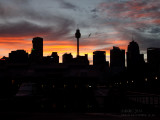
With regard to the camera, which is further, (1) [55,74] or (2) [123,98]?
(1) [55,74]

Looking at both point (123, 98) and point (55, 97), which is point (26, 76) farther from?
point (123, 98)

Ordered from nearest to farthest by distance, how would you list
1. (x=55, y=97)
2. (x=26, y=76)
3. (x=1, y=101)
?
(x=1, y=101) → (x=55, y=97) → (x=26, y=76)

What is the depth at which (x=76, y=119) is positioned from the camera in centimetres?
1427

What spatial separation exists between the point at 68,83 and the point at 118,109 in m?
152

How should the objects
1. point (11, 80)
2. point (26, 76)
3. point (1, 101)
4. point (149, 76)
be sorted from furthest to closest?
point (26, 76) < point (11, 80) < point (149, 76) < point (1, 101)

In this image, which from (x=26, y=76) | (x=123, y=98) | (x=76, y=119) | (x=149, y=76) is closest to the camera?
(x=76, y=119)

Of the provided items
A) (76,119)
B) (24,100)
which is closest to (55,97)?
(24,100)

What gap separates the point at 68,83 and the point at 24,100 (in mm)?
151115

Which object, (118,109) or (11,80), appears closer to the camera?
(118,109)

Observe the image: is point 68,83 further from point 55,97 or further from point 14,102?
point 14,102

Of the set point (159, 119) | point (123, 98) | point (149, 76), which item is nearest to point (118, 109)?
point (123, 98)

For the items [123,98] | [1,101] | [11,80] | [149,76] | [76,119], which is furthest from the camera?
[11,80]

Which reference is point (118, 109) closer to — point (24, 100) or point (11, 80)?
point (24, 100)

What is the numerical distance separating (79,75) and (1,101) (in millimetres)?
178694
